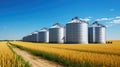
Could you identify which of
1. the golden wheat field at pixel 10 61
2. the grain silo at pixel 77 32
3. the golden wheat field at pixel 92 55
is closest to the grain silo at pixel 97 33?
the grain silo at pixel 77 32

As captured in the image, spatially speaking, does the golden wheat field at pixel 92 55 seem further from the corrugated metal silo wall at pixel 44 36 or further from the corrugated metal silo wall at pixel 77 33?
the corrugated metal silo wall at pixel 44 36

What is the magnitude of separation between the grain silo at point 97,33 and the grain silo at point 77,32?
1399 cm

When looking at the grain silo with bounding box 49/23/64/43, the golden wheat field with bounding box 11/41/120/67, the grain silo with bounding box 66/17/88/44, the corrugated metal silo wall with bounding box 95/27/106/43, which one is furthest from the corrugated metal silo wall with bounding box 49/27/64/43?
the golden wheat field with bounding box 11/41/120/67

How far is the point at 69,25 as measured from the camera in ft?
245

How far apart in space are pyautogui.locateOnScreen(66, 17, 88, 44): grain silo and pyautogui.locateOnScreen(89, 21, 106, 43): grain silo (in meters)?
14.0

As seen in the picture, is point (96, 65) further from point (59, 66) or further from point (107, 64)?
point (59, 66)

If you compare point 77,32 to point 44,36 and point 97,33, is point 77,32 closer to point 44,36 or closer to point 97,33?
point 97,33

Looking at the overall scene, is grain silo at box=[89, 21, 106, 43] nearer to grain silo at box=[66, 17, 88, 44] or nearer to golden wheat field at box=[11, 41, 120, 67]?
grain silo at box=[66, 17, 88, 44]

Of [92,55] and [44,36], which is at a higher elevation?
[44,36]

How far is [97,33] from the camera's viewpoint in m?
86.6

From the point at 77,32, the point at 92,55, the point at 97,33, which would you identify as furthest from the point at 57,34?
the point at 92,55

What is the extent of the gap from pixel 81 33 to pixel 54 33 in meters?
21.7

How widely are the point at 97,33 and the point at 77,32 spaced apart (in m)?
17.3

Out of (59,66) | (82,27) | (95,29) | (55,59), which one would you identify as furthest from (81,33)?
(59,66)
